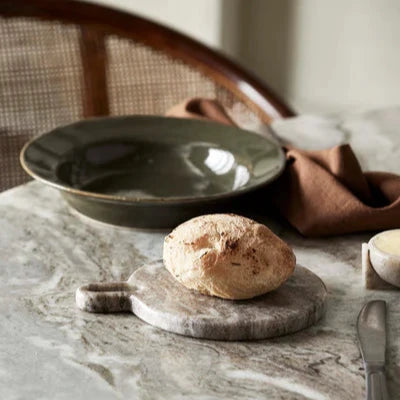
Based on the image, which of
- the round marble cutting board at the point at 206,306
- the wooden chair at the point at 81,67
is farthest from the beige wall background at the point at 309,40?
the round marble cutting board at the point at 206,306

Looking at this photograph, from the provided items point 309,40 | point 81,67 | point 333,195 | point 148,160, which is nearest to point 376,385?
point 333,195

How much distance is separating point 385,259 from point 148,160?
0.39m

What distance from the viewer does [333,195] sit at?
0.87m

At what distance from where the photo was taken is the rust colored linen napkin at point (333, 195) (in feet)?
2.77

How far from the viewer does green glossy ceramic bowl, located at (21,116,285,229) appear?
903 millimetres

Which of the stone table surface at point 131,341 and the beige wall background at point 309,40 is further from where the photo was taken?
the beige wall background at point 309,40

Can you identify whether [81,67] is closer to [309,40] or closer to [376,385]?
[376,385]

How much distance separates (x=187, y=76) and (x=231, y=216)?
89cm

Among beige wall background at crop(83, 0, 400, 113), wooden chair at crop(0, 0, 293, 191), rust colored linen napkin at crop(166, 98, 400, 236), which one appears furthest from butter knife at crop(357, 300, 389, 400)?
beige wall background at crop(83, 0, 400, 113)

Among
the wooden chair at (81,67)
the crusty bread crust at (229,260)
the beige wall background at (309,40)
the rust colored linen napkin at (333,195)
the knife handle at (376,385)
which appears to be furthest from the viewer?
the beige wall background at (309,40)

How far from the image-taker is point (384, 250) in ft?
2.37

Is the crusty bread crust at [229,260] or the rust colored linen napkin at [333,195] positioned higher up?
the crusty bread crust at [229,260]

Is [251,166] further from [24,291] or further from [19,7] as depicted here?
[19,7]

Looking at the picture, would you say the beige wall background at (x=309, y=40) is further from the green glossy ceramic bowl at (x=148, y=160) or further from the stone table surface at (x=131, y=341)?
the stone table surface at (x=131, y=341)
